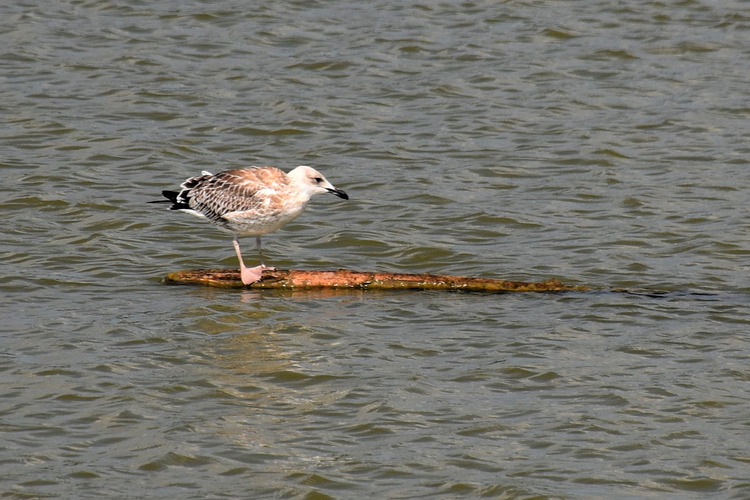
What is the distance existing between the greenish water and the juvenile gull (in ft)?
2.33

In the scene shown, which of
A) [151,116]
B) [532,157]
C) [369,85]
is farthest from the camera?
[369,85]

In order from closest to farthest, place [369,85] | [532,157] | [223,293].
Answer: [223,293] → [532,157] → [369,85]

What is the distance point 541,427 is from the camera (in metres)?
8.12

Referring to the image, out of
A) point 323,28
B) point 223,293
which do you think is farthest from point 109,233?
point 323,28

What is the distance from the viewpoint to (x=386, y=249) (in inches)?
485

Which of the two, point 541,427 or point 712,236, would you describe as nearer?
point 541,427

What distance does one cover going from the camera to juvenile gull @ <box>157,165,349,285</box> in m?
11.0

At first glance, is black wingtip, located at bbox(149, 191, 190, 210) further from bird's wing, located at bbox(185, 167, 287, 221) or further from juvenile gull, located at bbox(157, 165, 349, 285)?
juvenile gull, located at bbox(157, 165, 349, 285)

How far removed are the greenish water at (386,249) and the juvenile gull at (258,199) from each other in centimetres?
71

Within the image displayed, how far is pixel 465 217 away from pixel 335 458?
229 inches

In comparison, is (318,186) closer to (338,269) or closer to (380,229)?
(338,269)

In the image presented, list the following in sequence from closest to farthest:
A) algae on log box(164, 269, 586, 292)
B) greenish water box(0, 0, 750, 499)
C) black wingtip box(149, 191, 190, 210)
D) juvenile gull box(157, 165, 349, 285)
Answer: greenish water box(0, 0, 750, 499)
algae on log box(164, 269, 586, 292)
juvenile gull box(157, 165, 349, 285)
black wingtip box(149, 191, 190, 210)

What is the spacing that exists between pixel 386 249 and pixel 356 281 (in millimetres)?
1632

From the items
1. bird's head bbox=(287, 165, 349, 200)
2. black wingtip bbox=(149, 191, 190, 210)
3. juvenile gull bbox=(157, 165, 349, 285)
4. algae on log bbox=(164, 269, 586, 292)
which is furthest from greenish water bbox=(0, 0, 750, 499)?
bird's head bbox=(287, 165, 349, 200)
